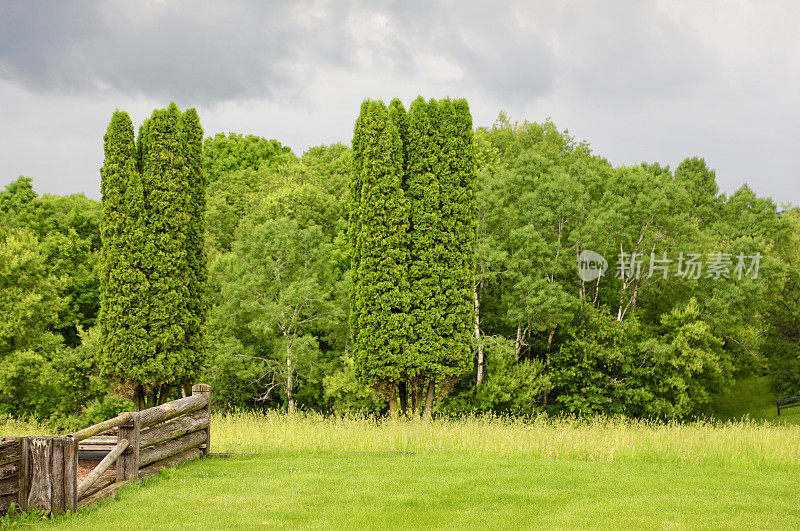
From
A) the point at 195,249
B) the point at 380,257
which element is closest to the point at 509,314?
the point at 380,257

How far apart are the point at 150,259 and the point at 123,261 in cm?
74

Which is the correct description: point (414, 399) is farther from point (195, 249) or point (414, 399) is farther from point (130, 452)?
point (130, 452)

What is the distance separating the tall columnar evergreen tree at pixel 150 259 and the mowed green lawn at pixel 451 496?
7.68m

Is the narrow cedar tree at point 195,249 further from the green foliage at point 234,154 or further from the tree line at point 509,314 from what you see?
the green foliage at point 234,154

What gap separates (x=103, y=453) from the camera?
1030 cm

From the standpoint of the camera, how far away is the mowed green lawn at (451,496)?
7543 mm

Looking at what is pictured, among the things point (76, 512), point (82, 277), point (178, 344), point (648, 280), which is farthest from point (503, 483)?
point (82, 277)

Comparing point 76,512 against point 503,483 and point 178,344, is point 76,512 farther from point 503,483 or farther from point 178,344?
point 178,344

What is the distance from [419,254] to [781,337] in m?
27.5

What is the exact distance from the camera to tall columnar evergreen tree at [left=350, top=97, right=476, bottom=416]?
59.8ft

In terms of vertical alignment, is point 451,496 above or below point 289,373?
above

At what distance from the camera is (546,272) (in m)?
28.0

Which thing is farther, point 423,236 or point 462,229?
point 462,229

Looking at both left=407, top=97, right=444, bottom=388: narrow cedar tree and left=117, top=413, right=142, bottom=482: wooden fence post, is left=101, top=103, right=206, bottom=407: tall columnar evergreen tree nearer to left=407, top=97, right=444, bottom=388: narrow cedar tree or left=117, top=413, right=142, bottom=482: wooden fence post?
left=407, top=97, right=444, bottom=388: narrow cedar tree
